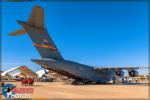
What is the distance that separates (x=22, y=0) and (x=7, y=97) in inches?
342

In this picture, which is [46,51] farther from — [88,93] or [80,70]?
[88,93]

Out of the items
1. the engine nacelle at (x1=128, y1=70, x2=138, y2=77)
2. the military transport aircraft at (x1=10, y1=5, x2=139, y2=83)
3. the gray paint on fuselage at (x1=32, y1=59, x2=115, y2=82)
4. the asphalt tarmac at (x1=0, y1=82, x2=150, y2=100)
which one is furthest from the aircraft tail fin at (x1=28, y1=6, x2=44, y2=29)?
the engine nacelle at (x1=128, y1=70, x2=138, y2=77)

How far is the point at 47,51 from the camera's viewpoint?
30.2 m

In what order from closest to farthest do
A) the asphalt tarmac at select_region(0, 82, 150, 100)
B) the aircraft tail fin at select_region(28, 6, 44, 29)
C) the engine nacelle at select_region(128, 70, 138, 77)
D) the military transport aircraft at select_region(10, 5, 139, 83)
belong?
the asphalt tarmac at select_region(0, 82, 150, 100)
the aircraft tail fin at select_region(28, 6, 44, 29)
the military transport aircraft at select_region(10, 5, 139, 83)
the engine nacelle at select_region(128, 70, 138, 77)

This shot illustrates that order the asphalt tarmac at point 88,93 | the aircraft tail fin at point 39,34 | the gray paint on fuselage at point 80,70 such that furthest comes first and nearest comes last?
1. the gray paint on fuselage at point 80,70
2. the aircraft tail fin at point 39,34
3. the asphalt tarmac at point 88,93

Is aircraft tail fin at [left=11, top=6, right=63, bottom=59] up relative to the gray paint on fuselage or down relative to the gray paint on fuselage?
up

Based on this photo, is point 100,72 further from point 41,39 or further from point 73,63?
point 41,39

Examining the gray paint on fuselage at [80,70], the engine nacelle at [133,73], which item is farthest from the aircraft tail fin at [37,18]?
the engine nacelle at [133,73]

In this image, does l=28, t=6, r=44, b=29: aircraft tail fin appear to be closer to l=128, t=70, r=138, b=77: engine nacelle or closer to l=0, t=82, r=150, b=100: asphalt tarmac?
l=0, t=82, r=150, b=100: asphalt tarmac

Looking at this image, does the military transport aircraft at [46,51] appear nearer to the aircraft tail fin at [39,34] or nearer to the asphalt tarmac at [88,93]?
the aircraft tail fin at [39,34]

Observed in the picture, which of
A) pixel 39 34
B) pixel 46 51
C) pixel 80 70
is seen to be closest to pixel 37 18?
pixel 39 34

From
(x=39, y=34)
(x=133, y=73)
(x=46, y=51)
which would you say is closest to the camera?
(x=39, y=34)

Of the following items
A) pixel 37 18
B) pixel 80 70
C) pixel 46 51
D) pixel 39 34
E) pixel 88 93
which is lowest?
pixel 88 93

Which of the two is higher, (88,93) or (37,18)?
(37,18)
